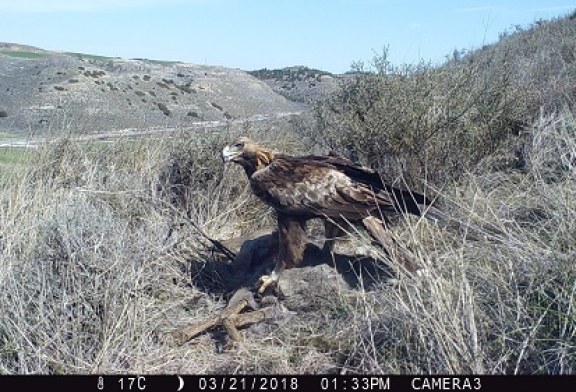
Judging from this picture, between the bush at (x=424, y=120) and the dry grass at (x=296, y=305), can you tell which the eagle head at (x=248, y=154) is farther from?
the bush at (x=424, y=120)

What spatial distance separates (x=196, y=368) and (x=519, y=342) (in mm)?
2065

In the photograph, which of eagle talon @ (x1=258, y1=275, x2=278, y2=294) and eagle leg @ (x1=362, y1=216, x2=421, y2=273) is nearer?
eagle leg @ (x1=362, y1=216, x2=421, y2=273)

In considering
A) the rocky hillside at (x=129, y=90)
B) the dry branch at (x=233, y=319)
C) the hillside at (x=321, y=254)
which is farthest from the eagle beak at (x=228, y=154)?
the rocky hillside at (x=129, y=90)

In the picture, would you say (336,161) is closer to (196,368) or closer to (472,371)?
(196,368)

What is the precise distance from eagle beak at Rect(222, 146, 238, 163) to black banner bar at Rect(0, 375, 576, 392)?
2.12 meters

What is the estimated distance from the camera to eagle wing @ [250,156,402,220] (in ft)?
19.1

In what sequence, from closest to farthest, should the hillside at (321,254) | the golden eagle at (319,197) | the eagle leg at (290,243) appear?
the hillside at (321,254) < the golden eagle at (319,197) < the eagle leg at (290,243)

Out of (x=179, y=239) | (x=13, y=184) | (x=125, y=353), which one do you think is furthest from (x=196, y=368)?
(x=13, y=184)

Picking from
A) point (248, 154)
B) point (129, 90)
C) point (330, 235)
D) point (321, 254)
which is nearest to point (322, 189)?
Answer: point (330, 235)

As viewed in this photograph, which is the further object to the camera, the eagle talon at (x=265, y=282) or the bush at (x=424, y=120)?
the bush at (x=424, y=120)

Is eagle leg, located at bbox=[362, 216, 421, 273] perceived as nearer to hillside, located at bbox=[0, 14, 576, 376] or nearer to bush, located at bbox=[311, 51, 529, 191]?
hillside, located at bbox=[0, 14, 576, 376]

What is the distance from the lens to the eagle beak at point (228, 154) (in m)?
6.11

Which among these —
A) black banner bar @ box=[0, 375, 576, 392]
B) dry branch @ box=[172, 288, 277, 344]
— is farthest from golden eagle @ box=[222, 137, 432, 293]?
black banner bar @ box=[0, 375, 576, 392]

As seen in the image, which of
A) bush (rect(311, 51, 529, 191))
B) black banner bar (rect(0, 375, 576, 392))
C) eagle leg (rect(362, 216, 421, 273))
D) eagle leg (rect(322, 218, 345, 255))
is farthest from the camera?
bush (rect(311, 51, 529, 191))
